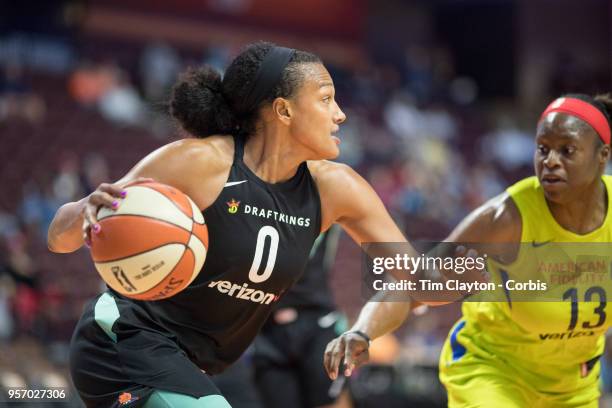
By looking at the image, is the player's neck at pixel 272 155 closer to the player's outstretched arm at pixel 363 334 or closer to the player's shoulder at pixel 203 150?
the player's shoulder at pixel 203 150

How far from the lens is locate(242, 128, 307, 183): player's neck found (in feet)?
12.3

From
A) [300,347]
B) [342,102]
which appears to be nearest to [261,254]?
[300,347]

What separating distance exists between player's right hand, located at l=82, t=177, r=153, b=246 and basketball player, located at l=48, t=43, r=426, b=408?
63mm

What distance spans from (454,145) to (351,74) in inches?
119

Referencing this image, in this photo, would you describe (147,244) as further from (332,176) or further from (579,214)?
(579,214)

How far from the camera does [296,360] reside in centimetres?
579

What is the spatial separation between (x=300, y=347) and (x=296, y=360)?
97mm

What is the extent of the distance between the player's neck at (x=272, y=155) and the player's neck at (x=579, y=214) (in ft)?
4.10

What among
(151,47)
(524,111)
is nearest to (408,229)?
(151,47)

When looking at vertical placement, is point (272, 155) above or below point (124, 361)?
above

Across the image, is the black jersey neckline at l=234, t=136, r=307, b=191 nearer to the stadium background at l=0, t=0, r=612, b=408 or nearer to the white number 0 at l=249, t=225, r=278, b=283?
the white number 0 at l=249, t=225, r=278, b=283

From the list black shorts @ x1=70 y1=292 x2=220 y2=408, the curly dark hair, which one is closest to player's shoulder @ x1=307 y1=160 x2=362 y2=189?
the curly dark hair

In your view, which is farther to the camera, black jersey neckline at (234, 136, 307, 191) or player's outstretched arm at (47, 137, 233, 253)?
black jersey neckline at (234, 136, 307, 191)

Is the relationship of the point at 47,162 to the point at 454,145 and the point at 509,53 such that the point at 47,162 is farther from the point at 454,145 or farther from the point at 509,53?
the point at 509,53
